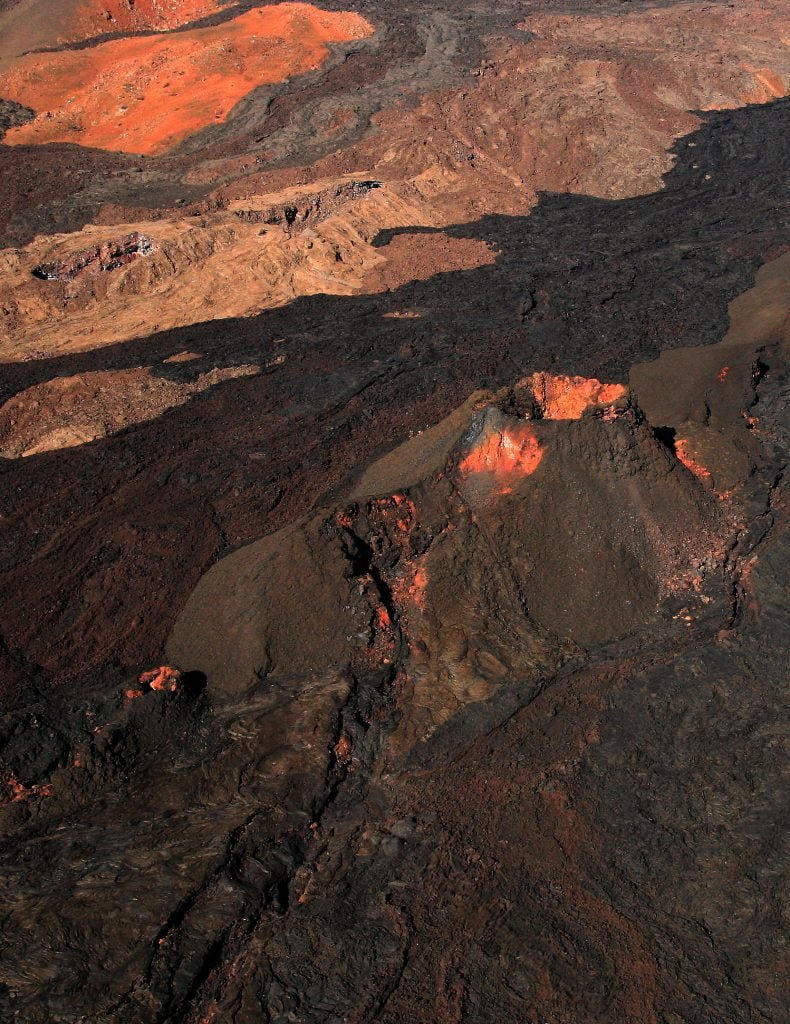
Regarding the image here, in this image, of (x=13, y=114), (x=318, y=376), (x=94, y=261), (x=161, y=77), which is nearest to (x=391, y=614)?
(x=318, y=376)

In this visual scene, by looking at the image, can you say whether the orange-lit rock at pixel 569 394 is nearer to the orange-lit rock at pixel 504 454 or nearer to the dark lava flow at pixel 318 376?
the orange-lit rock at pixel 504 454

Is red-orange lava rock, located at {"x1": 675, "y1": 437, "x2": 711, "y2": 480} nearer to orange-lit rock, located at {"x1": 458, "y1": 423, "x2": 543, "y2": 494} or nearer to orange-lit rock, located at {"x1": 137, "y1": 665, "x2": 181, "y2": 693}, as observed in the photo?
orange-lit rock, located at {"x1": 458, "y1": 423, "x2": 543, "y2": 494}

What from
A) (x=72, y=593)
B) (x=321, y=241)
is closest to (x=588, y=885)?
(x=72, y=593)

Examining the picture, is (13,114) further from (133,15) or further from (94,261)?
(94,261)

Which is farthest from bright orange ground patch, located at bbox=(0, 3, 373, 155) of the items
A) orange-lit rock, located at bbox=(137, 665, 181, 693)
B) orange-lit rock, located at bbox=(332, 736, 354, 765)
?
orange-lit rock, located at bbox=(332, 736, 354, 765)

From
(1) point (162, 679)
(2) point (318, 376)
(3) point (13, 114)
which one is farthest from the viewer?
(3) point (13, 114)

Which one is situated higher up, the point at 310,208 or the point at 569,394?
the point at 310,208
